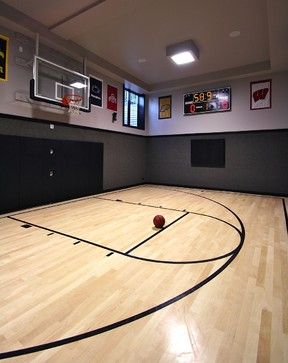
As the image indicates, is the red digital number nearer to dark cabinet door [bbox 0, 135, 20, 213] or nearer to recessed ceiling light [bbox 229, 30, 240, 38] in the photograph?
recessed ceiling light [bbox 229, 30, 240, 38]

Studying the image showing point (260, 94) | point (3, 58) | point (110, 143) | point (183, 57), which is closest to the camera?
point (3, 58)

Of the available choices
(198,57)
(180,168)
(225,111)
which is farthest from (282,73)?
(180,168)

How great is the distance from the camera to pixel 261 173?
690cm

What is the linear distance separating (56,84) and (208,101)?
467 centimetres

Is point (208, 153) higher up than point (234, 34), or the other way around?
point (234, 34)

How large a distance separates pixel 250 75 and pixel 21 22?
5685mm

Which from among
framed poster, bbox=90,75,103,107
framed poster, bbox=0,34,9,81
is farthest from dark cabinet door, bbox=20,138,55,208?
framed poster, bbox=90,75,103,107

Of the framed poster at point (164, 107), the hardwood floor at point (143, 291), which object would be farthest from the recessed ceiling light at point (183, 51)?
the hardwood floor at point (143, 291)

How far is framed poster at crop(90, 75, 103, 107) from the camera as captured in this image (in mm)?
6262

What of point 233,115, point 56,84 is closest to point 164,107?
point 233,115

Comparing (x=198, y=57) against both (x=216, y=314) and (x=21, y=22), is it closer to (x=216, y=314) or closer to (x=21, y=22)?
(x=21, y=22)

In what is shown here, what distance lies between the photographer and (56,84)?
5.09 m

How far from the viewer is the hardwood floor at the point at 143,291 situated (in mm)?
1390

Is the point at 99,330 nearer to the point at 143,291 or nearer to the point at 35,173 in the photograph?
the point at 143,291
